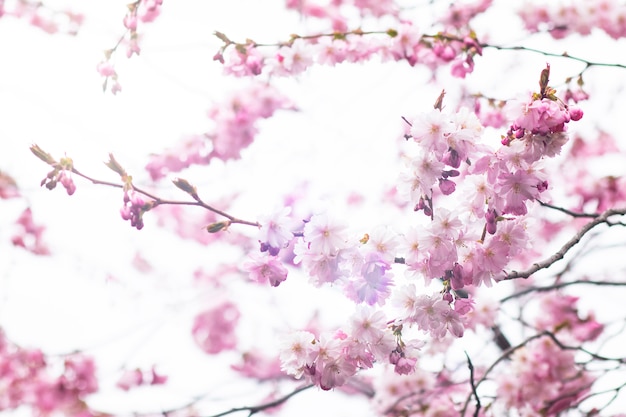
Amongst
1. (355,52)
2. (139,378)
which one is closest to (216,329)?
(139,378)

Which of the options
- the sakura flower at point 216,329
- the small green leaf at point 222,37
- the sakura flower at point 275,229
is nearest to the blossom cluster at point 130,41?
the small green leaf at point 222,37

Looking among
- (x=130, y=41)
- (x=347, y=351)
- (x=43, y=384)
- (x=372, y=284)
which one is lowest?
(x=347, y=351)

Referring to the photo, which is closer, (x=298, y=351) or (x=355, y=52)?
(x=298, y=351)

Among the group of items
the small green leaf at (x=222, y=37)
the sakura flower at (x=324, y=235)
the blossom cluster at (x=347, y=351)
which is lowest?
the blossom cluster at (x=347, y=351)

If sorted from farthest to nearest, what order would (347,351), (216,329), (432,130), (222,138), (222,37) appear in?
(216,329) → (222,138) → (222,37) → (347,351) → (432,130)

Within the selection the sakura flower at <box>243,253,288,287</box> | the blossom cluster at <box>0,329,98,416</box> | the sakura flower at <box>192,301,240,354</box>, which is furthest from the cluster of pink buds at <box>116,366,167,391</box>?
the sakura flower at <box>243,253,288,287</box>

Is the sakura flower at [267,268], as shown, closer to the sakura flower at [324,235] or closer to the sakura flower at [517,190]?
the sakura flower at [324,235]

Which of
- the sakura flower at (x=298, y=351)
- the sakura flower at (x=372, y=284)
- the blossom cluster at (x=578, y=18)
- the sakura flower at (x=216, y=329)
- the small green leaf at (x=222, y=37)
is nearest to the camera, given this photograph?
the sakura flower at (x=372, y=284)

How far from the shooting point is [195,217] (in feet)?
26.2

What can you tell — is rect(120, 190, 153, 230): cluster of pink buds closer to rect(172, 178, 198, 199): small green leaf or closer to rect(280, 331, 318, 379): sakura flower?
rect(172, 178, 198, 199): small green leaf

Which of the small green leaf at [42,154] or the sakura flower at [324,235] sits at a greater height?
the small green leaf at [42,154]

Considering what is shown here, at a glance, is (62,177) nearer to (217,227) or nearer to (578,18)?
(217,227)

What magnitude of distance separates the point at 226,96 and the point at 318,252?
3.70m

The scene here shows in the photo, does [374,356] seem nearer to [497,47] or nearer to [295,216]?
[295,216]
